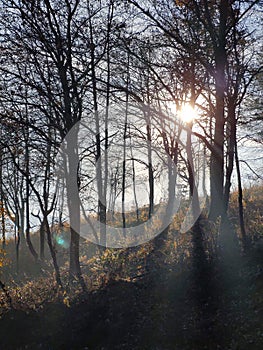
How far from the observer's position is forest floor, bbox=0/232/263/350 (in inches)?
305

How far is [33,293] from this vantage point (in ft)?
40.5

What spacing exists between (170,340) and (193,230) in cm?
607

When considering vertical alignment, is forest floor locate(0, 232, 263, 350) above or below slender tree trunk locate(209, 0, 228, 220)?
below

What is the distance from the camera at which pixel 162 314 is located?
886 cm

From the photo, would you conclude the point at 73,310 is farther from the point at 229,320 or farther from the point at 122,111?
the point at 122,111

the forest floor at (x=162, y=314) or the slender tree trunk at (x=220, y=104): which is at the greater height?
the slender tree trunk at (x=220, y=104)

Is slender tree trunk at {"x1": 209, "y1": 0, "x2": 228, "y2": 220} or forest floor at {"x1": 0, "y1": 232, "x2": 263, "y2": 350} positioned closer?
forest floor at {"x1": 0, "y1": 232, "x2": 263, "y2": 350}

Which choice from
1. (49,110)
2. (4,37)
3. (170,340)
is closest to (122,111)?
(49,110)

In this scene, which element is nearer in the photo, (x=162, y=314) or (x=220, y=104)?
(x=162, y=314)

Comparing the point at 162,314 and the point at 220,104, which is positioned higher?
the point at 220,104

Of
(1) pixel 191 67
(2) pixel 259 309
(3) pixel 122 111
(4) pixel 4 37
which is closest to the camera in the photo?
(2) pixel 259 309

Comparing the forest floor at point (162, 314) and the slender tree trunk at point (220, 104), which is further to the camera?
the slender tree trunk at point (220, 104)

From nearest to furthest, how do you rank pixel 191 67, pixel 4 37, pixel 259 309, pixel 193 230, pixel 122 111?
pixel 259 309, pixel 4 37, pixel 191 67, pixel 193 230, pixel 122 111

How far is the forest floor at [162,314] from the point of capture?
774 centimetres
